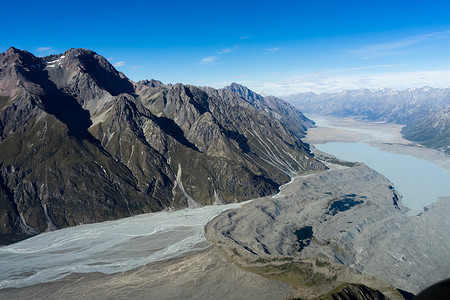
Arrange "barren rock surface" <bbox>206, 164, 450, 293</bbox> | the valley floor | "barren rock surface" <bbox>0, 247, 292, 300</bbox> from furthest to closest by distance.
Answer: "barren rock surface" <bbox>206, 164, 450, 293</bbox> → the valley floor → "barren rock surface" <bbox>0, 247, 292, 300</bbox>

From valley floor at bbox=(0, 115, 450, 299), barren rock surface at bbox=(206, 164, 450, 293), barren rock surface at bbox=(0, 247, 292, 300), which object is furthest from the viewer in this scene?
barren rock surface at bbox=(206, 164, 450, 293)

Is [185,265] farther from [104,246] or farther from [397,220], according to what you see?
[397,220]

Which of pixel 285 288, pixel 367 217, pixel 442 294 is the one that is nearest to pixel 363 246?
pixel 367 217

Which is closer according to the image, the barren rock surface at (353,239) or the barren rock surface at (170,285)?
the barren rock surface at (170,285)

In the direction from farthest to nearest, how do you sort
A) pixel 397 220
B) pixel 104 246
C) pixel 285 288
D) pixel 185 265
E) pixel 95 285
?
pixel 397 220 → pixel 104 246 → pixel 185 265 → pixel 95 285 → pixel 285 288

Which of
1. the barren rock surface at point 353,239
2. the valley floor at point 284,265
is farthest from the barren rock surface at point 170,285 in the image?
the barren rock surface at point 353,239

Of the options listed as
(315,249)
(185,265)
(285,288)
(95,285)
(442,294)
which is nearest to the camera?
(442,294)

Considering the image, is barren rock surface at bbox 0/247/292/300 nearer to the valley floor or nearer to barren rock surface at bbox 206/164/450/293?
the valley floor

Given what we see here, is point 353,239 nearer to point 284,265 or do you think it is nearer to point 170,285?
point 284,265

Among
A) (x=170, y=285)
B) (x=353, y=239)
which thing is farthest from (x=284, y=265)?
(x=353, y=239)

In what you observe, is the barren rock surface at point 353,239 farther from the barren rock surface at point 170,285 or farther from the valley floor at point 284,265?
the barren rock surface at point 170,285

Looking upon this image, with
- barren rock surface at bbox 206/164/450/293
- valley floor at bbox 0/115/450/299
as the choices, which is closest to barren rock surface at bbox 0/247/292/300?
valley floor at bbox 0/115/450/299
